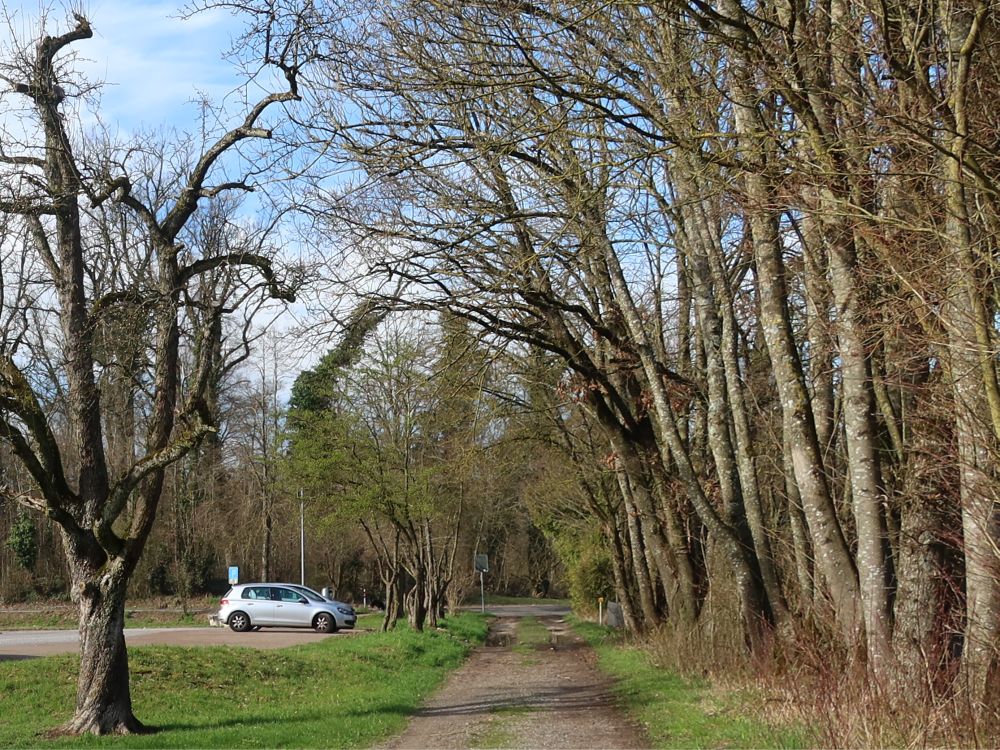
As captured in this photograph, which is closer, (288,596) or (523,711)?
(523,711)

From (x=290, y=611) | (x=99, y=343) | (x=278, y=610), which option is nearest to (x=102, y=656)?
(x=99, y=343)

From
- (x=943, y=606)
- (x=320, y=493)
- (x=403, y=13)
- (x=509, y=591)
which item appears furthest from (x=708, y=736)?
(x=509, y=591)

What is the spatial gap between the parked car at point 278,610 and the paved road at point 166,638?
0.37m

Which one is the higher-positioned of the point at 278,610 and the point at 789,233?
the point at 789,233

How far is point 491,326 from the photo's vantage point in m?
14.7

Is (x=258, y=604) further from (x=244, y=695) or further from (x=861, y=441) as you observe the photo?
(x=861, y=441)

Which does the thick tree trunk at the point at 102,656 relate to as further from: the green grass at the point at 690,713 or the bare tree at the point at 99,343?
the green grass at the point at 690,713

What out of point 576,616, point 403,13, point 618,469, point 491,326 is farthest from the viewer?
point 576,616

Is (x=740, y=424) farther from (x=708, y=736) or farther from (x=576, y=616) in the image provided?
(x=576, y=616)

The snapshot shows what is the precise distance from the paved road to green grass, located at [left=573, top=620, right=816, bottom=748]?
436 inches

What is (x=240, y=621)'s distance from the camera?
33188 millimetres

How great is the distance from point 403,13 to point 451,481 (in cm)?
1983

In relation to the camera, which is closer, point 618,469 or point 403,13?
point 403,13

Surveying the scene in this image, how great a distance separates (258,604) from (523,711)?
72.8 feet
